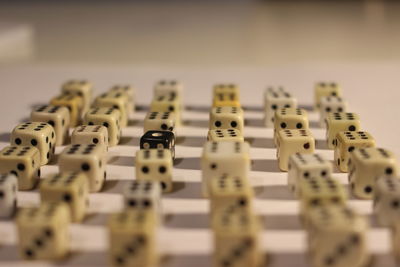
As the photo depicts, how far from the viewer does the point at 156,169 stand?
2779 mm

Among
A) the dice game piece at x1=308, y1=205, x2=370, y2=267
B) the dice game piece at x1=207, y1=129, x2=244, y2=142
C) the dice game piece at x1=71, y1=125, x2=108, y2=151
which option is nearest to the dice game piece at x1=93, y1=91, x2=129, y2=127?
the dice game piece at x1=71, y1=125, x2=108, y2=151

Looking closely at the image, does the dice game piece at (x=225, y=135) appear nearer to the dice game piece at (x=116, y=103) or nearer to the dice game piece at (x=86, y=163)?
the dice game piece at (x=86, y=163)

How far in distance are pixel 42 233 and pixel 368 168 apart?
1249 mm

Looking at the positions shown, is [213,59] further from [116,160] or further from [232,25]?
[116,160]

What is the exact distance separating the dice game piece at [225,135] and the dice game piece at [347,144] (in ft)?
1.42

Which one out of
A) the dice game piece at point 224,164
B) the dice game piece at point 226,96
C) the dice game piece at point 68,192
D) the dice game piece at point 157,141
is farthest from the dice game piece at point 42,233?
the dice game piece at point 226,96

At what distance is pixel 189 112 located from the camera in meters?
4.09

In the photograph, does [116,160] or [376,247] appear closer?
[376,247]

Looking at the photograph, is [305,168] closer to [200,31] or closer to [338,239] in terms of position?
[338,239]

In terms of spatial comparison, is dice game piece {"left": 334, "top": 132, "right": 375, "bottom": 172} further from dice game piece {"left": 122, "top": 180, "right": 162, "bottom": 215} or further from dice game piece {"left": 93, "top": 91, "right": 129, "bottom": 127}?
dice game piece {"left": 93, "top": 91, "right": 129, "bottom": 127}

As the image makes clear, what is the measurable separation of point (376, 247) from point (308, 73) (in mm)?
2735

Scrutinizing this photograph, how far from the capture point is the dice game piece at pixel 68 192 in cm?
252

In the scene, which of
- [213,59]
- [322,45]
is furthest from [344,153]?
[322,45]

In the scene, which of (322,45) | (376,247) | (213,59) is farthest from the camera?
(322,45)
